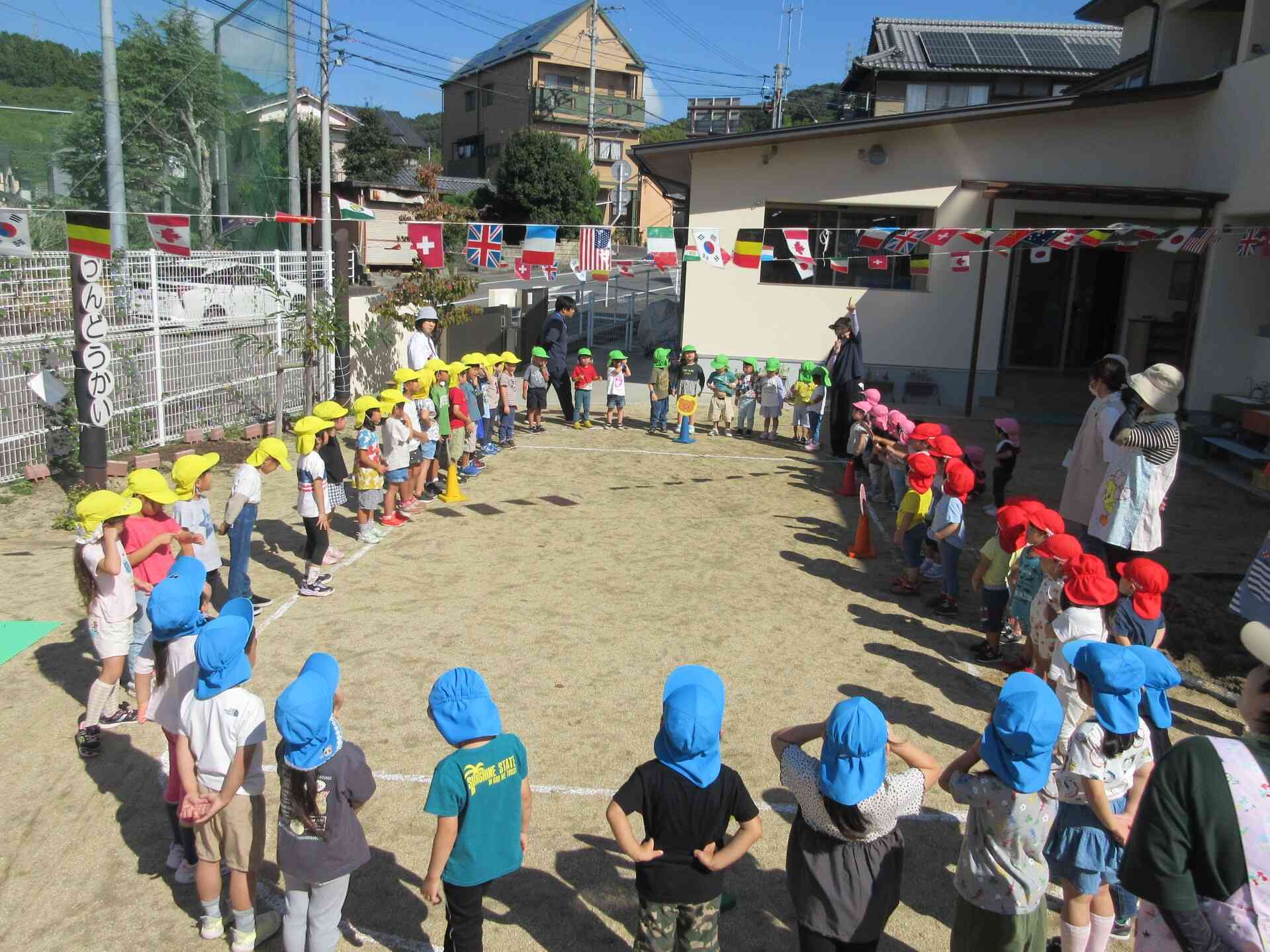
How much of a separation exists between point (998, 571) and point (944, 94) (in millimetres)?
30996

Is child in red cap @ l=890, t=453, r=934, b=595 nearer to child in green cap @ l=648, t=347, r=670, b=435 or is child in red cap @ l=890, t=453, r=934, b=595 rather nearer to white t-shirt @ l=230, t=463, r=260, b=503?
white t-shirt @ l=230, t=463, r=260, b=503

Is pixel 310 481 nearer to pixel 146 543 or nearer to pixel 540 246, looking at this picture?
pixel 146 543

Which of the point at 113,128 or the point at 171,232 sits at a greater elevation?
the point at 113,128

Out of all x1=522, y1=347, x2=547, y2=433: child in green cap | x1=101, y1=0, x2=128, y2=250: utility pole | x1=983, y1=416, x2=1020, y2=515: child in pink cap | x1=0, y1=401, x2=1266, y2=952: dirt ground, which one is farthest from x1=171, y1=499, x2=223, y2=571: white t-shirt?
x1=522, y1=347, x2=547, y2=433: child in green cap

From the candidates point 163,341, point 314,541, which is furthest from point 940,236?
point 163,341

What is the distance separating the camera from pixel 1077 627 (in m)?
4.92

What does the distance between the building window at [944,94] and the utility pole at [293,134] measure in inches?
890

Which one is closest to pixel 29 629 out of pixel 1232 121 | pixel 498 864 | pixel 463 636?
pixel 463 636

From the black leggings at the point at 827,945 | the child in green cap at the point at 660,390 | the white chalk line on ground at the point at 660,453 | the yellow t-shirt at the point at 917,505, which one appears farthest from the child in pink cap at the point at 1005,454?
the black leggings at the point at 827,945

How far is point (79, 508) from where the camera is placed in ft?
17.4

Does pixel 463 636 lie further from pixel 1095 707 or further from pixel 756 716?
pixel 1095 707

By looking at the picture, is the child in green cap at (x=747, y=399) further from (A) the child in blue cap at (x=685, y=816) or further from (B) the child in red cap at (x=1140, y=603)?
(A) the child in blue cap at (x=685, y=816)

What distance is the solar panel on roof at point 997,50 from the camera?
32969mm

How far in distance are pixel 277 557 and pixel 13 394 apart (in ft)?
12.8
